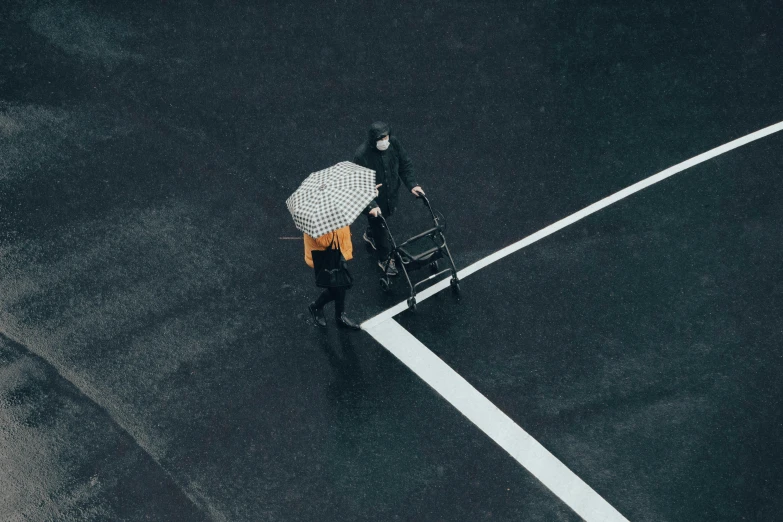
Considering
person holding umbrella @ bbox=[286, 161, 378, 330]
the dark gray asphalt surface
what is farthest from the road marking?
person holding umbrella @ bbox=[286, 161, 378, 330]

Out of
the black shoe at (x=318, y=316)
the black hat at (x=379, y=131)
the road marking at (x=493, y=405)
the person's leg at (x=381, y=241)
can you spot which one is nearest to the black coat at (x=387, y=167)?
the black hat at (x=379, y=131)

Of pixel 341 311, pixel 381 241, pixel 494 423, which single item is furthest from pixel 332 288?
pixel 494 423

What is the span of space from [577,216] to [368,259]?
285 centimetres

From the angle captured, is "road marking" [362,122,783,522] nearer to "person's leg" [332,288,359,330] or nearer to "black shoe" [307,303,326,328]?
"person's leg" [332,288,359,330]

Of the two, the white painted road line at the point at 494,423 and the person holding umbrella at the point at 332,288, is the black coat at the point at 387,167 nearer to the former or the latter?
the person holding umbrella at the point at 332,288

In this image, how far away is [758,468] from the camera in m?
7.98

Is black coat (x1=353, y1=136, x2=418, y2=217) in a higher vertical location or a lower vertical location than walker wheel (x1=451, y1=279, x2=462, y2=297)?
higher

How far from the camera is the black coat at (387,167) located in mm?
8875

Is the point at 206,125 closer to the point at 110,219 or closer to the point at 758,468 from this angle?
the point at 110,219

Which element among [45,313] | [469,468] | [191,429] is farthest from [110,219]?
[469,468]

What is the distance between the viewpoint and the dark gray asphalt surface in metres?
8.18

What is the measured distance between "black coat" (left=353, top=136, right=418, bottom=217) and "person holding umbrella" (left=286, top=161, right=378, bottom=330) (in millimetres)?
354

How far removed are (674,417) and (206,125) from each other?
24.3 ft

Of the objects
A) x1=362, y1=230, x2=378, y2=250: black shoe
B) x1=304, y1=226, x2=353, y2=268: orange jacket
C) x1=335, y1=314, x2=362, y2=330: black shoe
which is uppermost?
x1=304, y1=226, x2=353, y2=268: orange jacket
